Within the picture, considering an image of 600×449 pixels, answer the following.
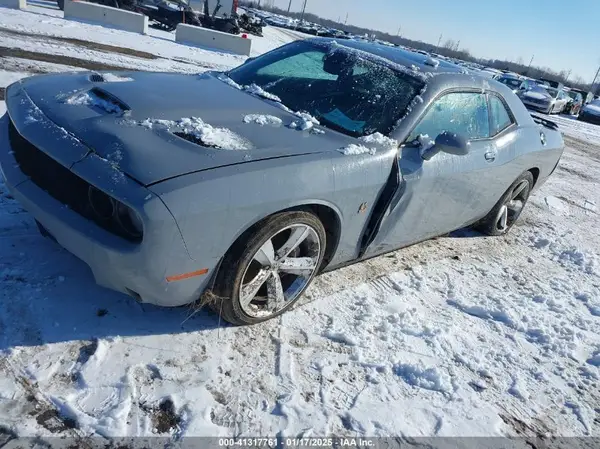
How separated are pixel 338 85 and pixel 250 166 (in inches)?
54.7

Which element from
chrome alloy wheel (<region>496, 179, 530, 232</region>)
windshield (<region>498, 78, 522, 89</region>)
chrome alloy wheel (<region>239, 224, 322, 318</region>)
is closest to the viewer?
chrome alloy wheel (<region>239, 224, 322, 318</region>)

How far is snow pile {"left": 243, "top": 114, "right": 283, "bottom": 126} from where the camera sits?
9.29ft

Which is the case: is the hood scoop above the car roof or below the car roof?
below

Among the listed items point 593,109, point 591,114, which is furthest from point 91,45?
point 593,109

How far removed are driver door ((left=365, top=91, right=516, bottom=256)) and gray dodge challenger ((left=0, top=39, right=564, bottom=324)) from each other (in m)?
0.02

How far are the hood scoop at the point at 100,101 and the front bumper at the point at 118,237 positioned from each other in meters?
0.27

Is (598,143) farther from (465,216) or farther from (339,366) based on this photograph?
(339,366)

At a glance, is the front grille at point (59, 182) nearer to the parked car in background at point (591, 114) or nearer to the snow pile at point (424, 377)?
the snow pile at point (424, 377)

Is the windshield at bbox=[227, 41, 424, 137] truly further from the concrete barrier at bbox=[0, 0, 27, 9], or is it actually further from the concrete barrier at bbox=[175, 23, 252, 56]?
the concrete barrier at bbox=[0, 0, 27, 9]

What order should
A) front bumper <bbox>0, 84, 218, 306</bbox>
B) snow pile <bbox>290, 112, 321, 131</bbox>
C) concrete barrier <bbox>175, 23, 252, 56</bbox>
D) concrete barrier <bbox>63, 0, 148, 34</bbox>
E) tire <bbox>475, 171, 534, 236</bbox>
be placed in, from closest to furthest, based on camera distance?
1. front bumper <bbox>0, 84, 218, 306</bbox>
2. snow pile <bbox>290, 112, 321, 131</bbox>
3. tire <bbox>475, 171, 534, 236</bbox>
4. concrete barrier <bbox>63, 0, 148, 34</bbox>
5. concrete barrier <bbox>175, 23, 252, 56</bbox>

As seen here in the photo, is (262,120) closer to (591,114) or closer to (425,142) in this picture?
(425,142)

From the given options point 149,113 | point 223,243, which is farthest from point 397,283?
point 149,113

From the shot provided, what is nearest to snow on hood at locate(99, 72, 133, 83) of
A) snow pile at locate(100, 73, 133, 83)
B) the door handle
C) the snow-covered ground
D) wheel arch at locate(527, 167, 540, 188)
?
snow pile at locate(100, 73, 133, 83)

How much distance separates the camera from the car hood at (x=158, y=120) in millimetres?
2225
